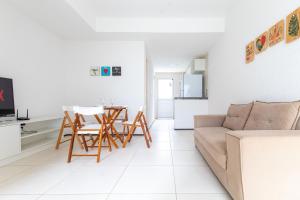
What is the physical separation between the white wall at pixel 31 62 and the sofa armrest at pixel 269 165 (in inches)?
142

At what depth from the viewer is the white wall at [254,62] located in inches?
77.3

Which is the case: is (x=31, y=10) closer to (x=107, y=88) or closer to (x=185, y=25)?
(x=107, y=88)

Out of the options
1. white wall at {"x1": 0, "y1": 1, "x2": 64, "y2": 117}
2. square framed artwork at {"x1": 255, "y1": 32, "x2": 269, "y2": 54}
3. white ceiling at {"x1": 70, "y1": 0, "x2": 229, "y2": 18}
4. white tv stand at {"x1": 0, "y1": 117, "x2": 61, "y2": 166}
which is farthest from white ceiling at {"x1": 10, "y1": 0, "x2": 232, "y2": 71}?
white tv stand at {"x1": 0, "y1": 117, "x2": 61, "y2": 166}

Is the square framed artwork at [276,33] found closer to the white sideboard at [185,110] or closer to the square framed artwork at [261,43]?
the square framed artwork at [261,43]

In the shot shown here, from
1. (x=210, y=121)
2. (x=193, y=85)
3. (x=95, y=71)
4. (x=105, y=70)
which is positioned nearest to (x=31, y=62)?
(x=95, y=71)

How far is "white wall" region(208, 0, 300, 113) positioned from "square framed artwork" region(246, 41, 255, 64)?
3.3 inches

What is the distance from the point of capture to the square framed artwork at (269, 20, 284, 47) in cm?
206

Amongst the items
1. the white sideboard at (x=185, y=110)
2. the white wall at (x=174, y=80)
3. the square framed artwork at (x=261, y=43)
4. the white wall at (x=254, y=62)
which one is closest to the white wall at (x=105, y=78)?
the white sideboard at (x=185, y=110)

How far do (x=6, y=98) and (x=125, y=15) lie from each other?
2790 mm

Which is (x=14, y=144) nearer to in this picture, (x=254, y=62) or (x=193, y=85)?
(x=254, y=62)

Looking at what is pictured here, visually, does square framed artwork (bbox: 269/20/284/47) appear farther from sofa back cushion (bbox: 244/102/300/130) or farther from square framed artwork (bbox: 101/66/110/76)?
square framed artwork (bbox: 101/66/110/76)

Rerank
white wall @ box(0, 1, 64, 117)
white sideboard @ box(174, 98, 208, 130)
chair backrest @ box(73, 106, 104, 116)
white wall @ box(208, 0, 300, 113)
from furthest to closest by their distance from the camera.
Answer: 1. white sideboard @ box(174, 98, 208, 130)
2. white wall @ box(0, 1, 64, 117)
3. chair backrest @ box(73, 106, 104, 116)
4. white wall @ box(208, 0, 300, 113)

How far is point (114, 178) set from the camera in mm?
1984

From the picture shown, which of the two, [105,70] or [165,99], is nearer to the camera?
[105,70]
